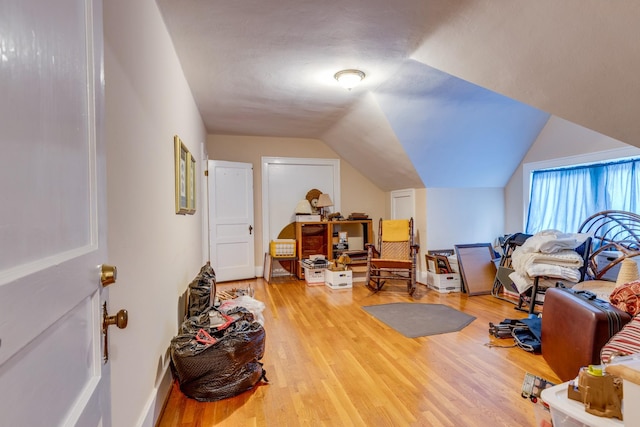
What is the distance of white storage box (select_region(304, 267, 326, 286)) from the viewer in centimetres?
496

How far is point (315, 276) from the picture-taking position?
4.99m

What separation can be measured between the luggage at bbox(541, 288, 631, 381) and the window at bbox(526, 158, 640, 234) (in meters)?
1.98

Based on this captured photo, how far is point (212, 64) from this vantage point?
2.83 meters

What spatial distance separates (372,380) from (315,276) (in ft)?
9.31

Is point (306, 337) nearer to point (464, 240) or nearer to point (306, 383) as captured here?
point (306, 383)

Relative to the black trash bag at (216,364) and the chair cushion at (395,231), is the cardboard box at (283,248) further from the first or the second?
the black trash bag at (216,364)

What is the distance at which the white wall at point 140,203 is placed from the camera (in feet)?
4.12

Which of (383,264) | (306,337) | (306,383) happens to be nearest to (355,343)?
(306,337)

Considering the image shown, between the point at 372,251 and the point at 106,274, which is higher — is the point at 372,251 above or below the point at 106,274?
below

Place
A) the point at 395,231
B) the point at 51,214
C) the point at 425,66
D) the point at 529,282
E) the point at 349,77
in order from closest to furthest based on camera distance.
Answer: the point at 51,214 < the point at 425,66 < the point at 349,77 < the point at 529,282 < the point at 395,231

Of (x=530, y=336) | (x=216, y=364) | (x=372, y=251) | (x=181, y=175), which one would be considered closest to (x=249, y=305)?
(x=216, y=364)

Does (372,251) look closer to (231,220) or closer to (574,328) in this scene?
(231,220)

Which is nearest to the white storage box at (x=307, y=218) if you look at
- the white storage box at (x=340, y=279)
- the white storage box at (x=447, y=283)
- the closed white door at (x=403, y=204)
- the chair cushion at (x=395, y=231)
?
the white storage box at (x=340, y=279)

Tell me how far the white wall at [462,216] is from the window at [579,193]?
0.55 meters
